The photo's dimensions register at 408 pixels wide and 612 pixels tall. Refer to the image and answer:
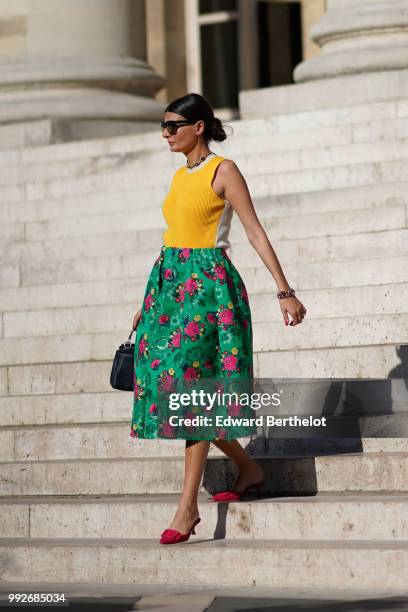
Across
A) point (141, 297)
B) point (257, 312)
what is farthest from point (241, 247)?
point (257, 312)

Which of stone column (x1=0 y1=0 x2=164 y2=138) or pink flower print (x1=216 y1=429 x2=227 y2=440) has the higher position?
stone column (x1=0 y1=0 x2=164 y2=138)

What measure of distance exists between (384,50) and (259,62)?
30.3 feet

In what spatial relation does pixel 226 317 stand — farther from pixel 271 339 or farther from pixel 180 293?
pixel 271 339

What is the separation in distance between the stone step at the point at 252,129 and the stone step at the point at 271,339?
2.89m

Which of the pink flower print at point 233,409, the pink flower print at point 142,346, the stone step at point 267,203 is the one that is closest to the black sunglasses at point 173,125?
the pink flower print at point 142,346

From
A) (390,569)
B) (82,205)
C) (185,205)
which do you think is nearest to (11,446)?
(185,205)

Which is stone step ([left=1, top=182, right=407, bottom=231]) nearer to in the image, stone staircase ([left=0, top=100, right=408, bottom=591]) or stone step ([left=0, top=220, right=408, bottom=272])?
stone staircase ([left=0, top=100, right=408, bottom=591])

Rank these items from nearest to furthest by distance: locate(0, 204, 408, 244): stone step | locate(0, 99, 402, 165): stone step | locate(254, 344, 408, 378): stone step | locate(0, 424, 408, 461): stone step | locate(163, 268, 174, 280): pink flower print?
locate(163, 268, 174, 280): pink flower print → locate(0, 424, 408, 461): stone step → locate(254, 344, 408, 378): stone step → locate(0, 204, 408, 244): stone step → locate(0, 99, 402, 165): stone step

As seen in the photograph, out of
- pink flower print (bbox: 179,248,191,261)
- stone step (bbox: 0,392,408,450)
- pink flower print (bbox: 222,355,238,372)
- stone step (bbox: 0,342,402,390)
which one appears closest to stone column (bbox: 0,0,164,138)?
stone step (bbox: 0,342,402,390)

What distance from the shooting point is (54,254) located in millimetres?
11352

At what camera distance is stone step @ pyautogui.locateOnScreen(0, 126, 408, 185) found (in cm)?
1151

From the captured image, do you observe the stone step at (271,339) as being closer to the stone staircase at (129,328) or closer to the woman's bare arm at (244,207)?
the stone staircase at (129,328)

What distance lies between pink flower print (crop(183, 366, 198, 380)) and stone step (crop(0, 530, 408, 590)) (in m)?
0.74

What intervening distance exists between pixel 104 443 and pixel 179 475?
705 mm
